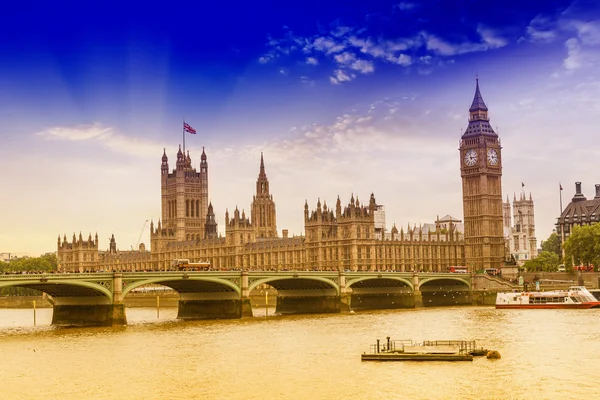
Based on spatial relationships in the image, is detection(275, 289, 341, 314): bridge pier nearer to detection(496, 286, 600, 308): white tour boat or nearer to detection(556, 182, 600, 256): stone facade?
detection(496, 286, 600, 308): white tour boat

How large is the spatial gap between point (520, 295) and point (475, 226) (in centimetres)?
5707

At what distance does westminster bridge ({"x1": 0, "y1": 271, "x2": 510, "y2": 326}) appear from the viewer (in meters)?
87.1

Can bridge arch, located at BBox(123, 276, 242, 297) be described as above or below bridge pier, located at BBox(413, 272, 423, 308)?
above

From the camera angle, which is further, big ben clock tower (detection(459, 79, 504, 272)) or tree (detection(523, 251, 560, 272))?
big ben clock tower (detection(459, 79, 504, 272))

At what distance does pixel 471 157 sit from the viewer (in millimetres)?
167875

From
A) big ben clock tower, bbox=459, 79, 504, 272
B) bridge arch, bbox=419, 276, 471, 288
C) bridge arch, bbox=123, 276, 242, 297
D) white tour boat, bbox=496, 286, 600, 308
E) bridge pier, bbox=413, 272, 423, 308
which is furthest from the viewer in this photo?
big ben clock tower, bbox=459, 79, 504, 272

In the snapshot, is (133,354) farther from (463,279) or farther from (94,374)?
(463,279)

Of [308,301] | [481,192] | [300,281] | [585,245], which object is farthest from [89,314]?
[481,192]

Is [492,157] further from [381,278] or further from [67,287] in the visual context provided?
[67,287]

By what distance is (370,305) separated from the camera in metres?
124

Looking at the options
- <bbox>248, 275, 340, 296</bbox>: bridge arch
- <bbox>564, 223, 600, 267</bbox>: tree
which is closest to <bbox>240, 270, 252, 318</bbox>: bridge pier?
<bbox>248, 275, 340, 296</bbox>: bridge arch

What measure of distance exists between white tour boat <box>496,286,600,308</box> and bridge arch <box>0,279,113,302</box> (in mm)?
49712

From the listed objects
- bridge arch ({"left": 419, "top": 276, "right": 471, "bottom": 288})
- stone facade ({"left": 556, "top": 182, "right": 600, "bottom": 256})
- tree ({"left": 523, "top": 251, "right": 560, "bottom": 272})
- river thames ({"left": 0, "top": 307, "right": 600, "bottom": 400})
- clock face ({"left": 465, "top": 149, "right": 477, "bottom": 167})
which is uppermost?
clock face ({"left": 465, "top": 149, "right": 477, "bottom": 167})

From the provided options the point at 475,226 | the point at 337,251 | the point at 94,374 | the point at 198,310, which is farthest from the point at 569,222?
the point at 94,374
